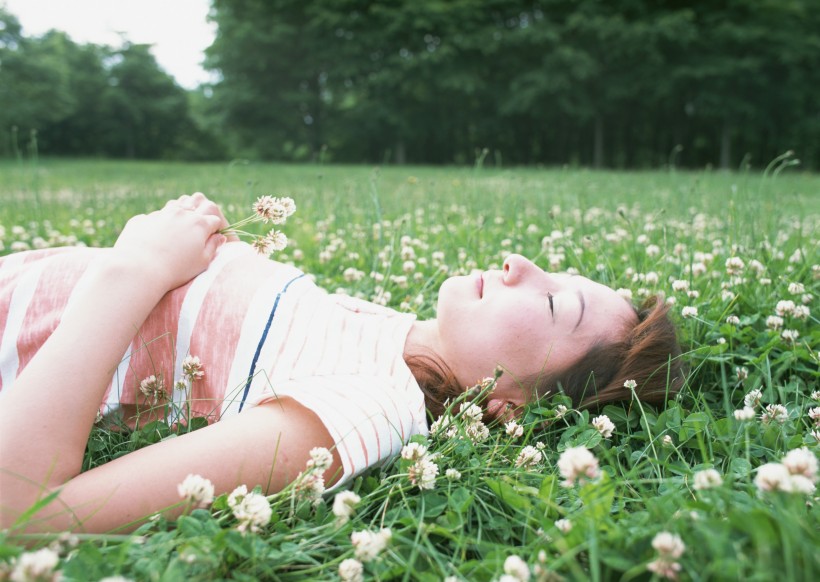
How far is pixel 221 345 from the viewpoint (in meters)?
1.85

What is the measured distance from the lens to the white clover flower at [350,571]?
121 cm

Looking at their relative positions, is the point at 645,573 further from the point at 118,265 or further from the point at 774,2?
the point at 774,2

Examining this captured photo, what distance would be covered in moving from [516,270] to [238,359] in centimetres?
86

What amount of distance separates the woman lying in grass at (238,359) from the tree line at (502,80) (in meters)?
25.1

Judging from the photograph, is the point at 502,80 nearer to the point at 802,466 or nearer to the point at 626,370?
the point at 626,370

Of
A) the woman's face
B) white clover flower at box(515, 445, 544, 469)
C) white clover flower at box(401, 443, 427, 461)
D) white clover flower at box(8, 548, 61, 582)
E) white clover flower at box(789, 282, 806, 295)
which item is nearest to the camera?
white clover flower at box(8, 548, 61, 582)

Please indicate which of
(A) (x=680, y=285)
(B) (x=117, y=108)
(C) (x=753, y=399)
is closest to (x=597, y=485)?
(C) (x=753, y=399)

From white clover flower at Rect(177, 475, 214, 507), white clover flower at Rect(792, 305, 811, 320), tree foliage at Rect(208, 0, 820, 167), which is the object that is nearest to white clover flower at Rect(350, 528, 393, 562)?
white clover flower at Rect(177, 475, 214, 507)

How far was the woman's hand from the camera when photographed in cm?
178

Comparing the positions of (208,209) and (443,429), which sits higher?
(208,209)

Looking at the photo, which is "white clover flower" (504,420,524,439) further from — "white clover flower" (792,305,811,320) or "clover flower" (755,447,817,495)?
"white clover flower" (792,305,811,320)

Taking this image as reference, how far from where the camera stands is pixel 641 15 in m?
26.7

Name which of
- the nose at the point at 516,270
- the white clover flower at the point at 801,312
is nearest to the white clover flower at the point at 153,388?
the nose at the point at 516,270

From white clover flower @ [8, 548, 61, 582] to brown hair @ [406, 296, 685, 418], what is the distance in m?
1.16
